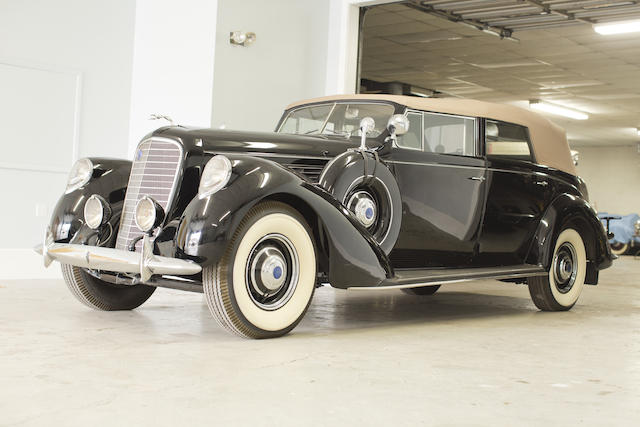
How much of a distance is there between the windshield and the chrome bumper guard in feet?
6.50

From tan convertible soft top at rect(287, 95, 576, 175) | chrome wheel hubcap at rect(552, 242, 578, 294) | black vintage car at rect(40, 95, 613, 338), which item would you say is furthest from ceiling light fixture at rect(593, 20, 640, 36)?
chrome wheel hubcap at rect(552, 242, 578, 294)

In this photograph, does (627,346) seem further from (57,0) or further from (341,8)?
(57,0)

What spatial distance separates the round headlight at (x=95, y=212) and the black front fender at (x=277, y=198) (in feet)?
2.84

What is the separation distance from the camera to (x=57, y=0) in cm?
864

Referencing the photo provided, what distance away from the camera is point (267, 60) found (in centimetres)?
880

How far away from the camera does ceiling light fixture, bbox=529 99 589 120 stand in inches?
762

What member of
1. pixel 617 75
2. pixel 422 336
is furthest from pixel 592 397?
pixel 617 75

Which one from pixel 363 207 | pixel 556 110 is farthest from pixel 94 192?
pixel 556 110

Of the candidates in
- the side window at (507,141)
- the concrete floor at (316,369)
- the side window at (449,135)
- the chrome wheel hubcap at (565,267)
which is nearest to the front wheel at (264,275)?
the concrete floor at (316,369)

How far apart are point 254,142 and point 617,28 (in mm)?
9055

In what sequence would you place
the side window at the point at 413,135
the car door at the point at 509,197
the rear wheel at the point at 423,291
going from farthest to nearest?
the rear wheel at the point at 423,291 → the car door at the point at 509,197 → the side window at the point at 413,135

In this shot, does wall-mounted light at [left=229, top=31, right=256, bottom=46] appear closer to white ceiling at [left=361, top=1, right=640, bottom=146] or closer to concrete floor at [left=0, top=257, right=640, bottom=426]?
white ceiling at [left=361, top=1, right=640, bottom=146]

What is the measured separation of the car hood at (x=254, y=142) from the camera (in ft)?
14.3

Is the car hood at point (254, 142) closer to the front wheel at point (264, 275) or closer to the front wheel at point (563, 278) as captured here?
the front wheel at point (264, 275)
